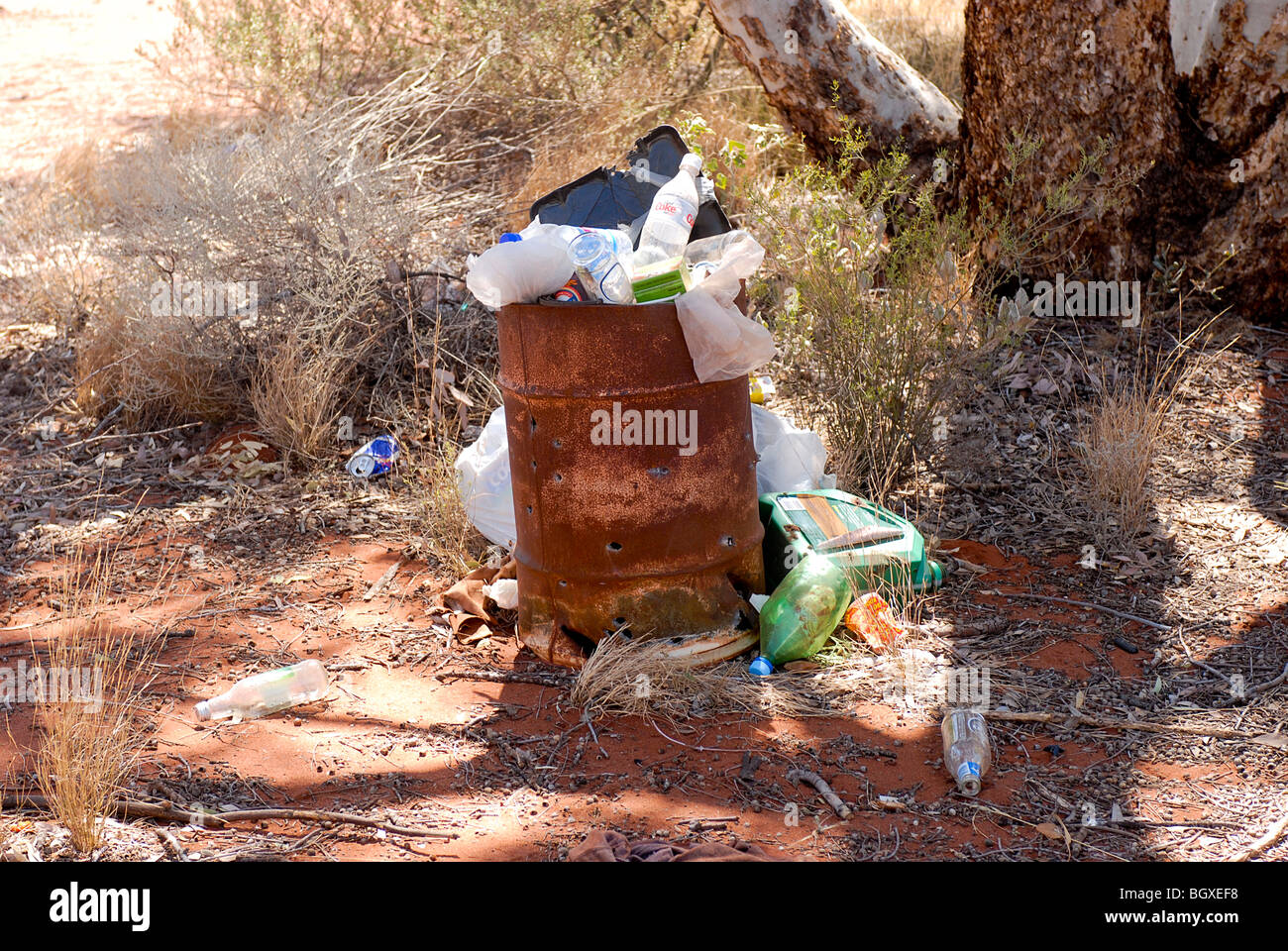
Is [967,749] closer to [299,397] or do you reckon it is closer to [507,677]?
[507,677]

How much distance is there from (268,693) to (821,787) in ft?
5.34

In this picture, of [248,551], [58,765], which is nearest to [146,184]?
[248,551]

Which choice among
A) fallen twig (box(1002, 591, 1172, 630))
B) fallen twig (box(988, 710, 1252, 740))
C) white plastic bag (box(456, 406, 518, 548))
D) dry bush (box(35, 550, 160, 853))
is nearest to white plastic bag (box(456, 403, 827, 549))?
white plastic bag (box(456, 406, 518, 548))

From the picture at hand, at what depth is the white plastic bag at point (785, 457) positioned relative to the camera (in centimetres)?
413

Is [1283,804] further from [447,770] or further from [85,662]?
[85,662]

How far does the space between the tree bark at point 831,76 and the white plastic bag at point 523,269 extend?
9.56 feet

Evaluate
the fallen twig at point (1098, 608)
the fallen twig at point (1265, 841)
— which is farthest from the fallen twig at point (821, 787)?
the fallen twig at point (1098, 608)

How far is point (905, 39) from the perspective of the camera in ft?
27.6

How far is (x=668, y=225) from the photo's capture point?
3236 mm

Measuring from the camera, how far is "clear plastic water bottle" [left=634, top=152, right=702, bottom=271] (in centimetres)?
322

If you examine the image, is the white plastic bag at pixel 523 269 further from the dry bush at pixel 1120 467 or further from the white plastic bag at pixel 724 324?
the dry bush at pixel 1120 467

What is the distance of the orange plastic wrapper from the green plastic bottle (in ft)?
0.26

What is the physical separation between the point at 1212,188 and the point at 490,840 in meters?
4.56

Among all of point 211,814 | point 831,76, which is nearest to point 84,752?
point 211,814
